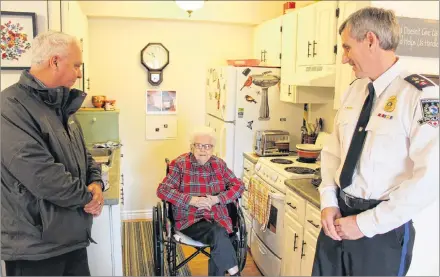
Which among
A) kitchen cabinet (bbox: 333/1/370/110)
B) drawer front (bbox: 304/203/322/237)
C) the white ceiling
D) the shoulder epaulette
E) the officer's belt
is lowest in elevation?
drawer front (bbox: 304/203/322/237)

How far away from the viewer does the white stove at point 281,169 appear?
254 centimetres

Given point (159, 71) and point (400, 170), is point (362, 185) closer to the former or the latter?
point (400, 170)

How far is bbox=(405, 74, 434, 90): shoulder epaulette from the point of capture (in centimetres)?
123

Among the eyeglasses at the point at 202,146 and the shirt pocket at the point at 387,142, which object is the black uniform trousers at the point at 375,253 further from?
the eyeglasses at the point at 202,146

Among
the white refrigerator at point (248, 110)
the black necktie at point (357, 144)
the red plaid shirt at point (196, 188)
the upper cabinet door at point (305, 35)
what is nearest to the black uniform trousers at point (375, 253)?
the black necktie at point (357, 144)

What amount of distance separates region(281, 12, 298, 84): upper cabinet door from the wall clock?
4.16 ft

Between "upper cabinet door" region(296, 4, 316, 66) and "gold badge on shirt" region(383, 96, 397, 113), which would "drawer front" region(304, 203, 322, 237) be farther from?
"upper cabinet door" region(296, 4, 316, 66)

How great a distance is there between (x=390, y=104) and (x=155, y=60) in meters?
2.92

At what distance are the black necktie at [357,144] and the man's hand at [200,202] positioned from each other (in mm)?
1100

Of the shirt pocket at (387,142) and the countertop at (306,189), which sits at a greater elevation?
the shirt pocket at (387,142)

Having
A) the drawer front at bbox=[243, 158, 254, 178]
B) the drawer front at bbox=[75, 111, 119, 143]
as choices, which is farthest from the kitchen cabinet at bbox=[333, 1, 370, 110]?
the drawer front at bbox=[75, 111, 119, 143]

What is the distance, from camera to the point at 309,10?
8.95 feet

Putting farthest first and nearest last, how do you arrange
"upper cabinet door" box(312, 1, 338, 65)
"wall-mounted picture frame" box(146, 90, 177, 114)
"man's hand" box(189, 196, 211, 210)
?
"wall-mounted picture frame" box(146, 90, 177, 114)
"upper cabinet door" box(312, 1, 338, 65)
"man's hand" box(189, 196, 211, 210)

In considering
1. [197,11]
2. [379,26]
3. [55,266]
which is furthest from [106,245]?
[197,11]
